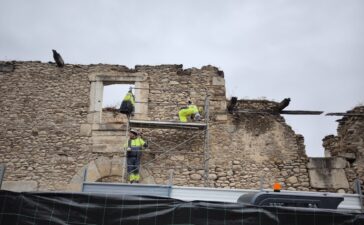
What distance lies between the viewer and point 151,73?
9633 mm

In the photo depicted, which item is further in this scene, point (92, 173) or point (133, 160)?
point (92, 173)

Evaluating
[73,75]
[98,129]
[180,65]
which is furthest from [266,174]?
[73,75]

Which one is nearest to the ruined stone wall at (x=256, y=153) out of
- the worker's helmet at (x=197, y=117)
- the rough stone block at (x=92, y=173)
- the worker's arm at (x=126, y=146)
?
the worker's helmet at (x=197, y=117)

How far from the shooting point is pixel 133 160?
845 cm

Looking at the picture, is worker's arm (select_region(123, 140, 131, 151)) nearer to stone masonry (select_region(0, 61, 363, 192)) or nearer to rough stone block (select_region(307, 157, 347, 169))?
stone masonry (select_region(0, 61, 363, 192))

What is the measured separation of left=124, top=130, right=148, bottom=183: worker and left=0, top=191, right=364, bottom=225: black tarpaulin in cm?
427

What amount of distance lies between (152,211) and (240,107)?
5856 mm

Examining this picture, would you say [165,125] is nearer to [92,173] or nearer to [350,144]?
[92,173]

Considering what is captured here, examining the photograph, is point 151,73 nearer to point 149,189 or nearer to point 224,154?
point 224,154

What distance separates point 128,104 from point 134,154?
1183 millimetres

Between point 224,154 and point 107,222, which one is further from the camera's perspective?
point 224,154

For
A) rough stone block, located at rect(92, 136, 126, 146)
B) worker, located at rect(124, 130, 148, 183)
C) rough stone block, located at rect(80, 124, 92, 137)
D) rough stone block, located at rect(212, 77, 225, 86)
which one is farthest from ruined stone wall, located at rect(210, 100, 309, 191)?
rough stone block, located at rect(80, 124, 92, 137)

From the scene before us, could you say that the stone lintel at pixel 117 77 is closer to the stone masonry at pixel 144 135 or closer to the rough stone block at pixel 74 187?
the stone masonry at pixel 144 135

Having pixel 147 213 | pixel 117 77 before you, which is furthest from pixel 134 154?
pixel 147 213
